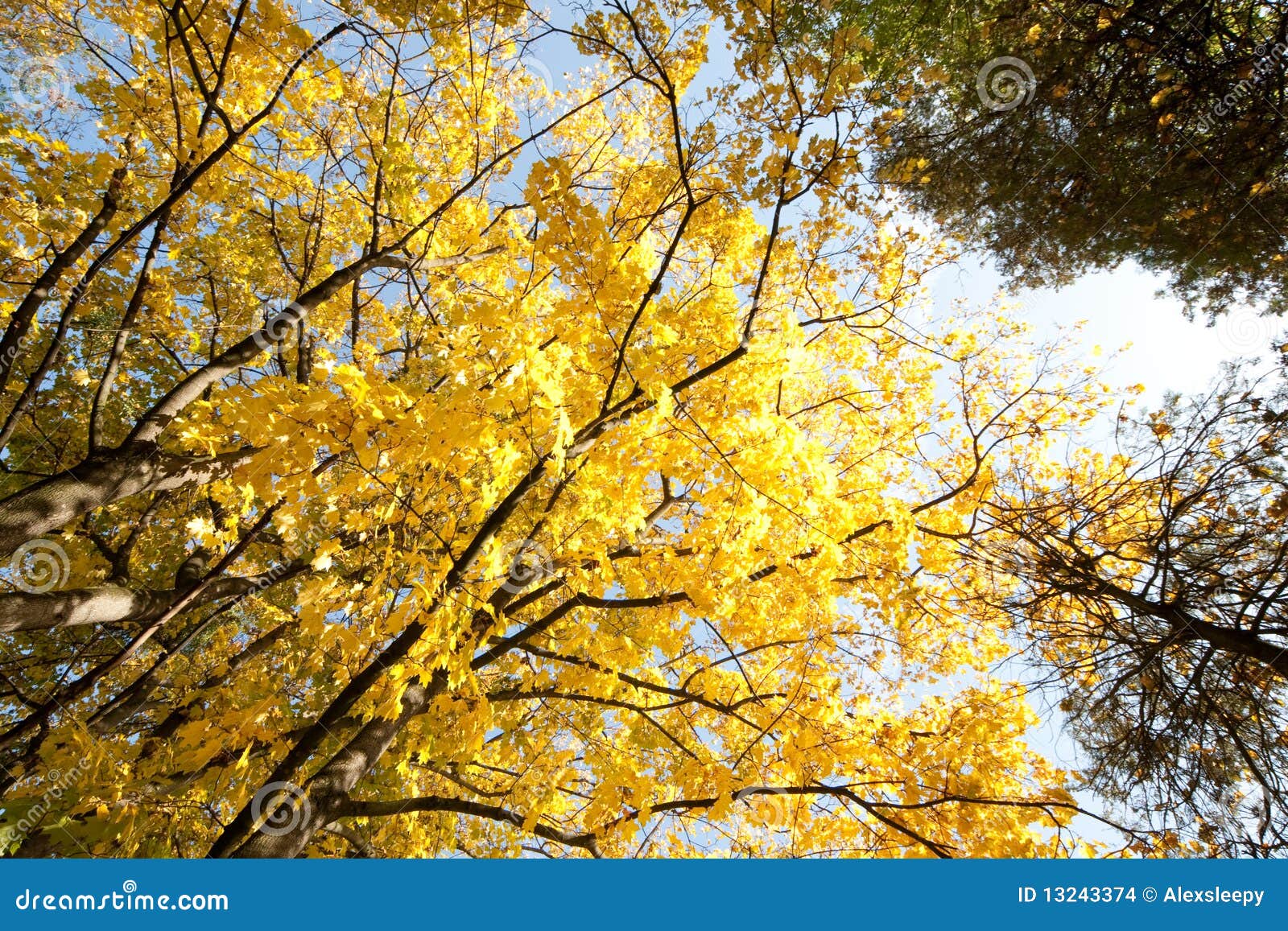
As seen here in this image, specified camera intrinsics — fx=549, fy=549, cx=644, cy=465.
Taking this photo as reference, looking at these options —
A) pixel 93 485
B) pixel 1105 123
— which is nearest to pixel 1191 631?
pixel 1105 123

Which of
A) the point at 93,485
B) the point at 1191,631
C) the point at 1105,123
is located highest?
the point at 1105,123

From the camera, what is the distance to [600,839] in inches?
149

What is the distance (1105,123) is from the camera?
4.32 metres

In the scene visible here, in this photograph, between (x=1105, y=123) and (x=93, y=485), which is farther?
(x=1105, y=123)

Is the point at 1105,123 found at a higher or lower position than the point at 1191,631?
higher

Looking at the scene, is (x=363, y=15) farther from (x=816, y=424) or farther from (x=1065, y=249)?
(x=1065, y=249)

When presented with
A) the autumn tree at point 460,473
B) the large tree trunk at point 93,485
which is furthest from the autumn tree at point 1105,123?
the large tree trunk at point 93,485

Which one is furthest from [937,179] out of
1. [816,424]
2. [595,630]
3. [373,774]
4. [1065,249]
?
[373,774]

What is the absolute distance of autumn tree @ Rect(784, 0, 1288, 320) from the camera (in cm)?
370

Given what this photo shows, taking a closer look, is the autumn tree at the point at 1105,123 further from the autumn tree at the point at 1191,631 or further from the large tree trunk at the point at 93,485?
the large tree trunk at the point at 93,485

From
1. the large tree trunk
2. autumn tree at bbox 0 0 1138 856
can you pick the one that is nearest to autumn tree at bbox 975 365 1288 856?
autumn tree at bbox 0 0 1138 856

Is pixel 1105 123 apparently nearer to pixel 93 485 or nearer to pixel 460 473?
pixel 460 473

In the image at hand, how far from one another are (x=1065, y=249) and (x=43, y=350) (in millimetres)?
9435

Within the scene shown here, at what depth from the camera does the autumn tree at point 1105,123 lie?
370cm
